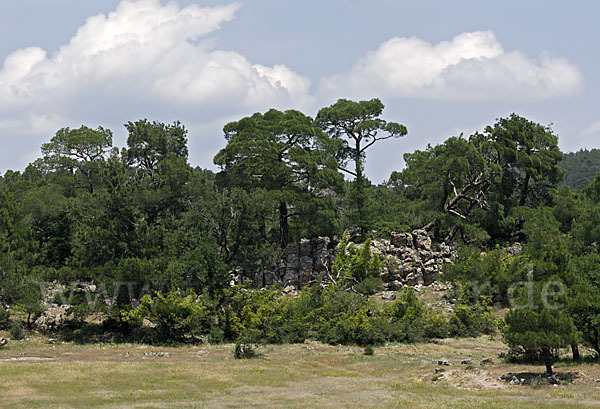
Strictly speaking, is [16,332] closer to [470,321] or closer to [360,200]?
[470,321]

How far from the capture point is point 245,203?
47.2m

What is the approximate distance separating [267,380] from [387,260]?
1262 inches

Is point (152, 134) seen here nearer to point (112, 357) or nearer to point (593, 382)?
point (112, 357)

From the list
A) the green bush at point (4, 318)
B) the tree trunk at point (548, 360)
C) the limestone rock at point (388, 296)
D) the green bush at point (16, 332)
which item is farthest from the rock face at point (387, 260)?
the tree trunk at point (548, 360)

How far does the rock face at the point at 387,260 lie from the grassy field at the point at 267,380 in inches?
802

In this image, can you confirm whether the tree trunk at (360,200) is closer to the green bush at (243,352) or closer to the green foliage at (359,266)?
the green foliage at (359,266)

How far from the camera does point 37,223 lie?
56688 millimetres

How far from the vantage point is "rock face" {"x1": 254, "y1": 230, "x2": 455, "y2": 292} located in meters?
60.4

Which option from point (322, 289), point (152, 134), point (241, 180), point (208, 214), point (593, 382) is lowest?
point (593, 382)

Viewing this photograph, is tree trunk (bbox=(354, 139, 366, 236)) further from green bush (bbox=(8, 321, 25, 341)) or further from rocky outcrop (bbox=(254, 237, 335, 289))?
green bush (bbox=(8, 321, 25, 341))

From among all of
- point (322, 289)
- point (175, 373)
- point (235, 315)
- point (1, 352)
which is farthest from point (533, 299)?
point (1, 352)

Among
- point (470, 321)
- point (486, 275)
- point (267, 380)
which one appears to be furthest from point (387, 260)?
point (267, 380)

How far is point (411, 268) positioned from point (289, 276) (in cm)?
1170

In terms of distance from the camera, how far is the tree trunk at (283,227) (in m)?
64.2
